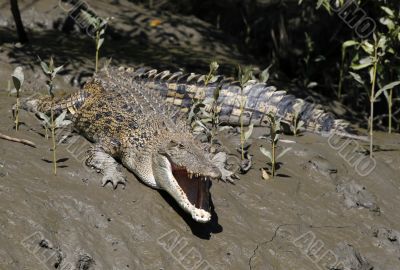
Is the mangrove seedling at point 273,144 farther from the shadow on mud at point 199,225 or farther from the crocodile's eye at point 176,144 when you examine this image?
the crocodile's eye at point 176,144

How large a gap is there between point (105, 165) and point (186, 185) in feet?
2.89

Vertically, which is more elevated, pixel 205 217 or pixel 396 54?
pixel 396 54

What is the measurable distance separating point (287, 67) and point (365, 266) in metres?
6.33

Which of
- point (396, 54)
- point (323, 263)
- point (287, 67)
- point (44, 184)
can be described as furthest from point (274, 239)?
point (287, 67)

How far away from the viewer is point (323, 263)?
6.32 m

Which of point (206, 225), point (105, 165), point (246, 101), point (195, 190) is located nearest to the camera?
point (195, 190)

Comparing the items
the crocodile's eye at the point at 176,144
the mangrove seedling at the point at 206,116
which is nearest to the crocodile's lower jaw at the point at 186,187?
the crocodile's eye at the point at 176,144

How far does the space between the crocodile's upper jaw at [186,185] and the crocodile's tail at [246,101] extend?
90.0 inches

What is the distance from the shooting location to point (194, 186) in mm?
6117

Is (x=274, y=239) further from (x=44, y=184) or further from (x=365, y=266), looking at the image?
(x=44, y=184)

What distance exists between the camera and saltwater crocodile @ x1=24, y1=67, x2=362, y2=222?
6078 millimetres

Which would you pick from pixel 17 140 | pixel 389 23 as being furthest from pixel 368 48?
pixel 17 140

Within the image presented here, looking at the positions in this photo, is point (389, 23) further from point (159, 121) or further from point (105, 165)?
point (105, 165)

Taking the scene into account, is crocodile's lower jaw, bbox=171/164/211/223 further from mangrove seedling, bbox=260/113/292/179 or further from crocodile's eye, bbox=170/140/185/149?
mangrove seedling, bbox=260/113/292/179
